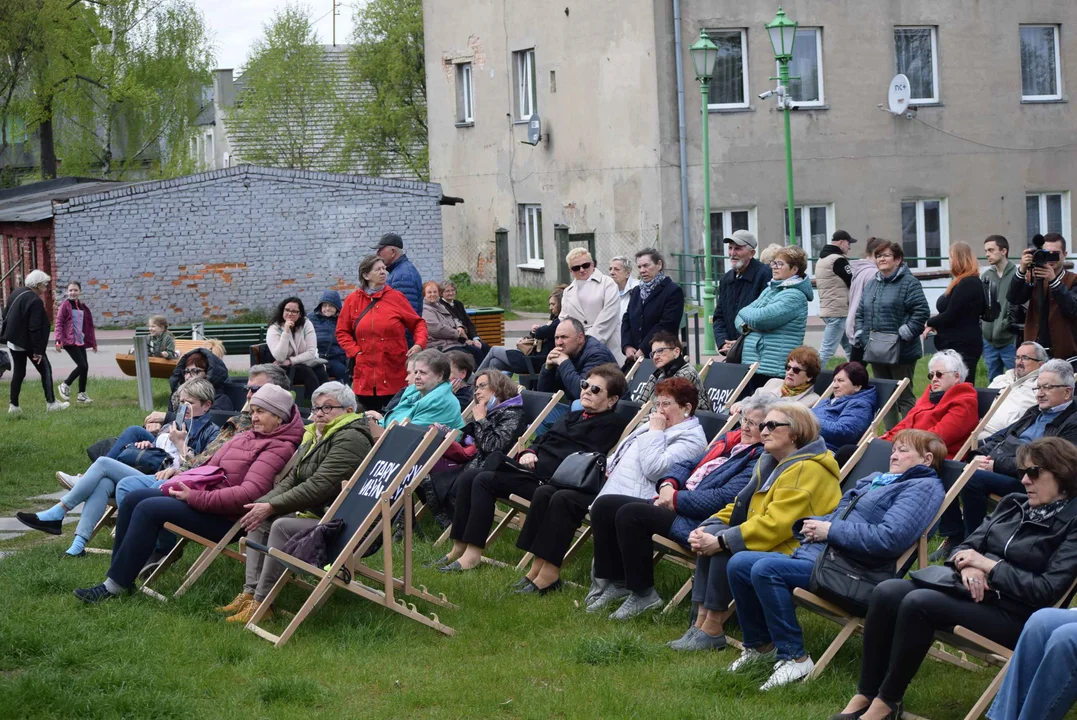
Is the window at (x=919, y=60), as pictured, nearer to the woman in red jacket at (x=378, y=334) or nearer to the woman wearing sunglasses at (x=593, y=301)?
the woman wearing sunglasses at (x=593, y=301)

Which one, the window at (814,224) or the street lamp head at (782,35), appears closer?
the street lamp head at (782,35)

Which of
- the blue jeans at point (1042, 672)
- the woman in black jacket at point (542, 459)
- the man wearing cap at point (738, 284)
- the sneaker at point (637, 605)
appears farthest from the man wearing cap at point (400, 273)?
the blue jeans at point (1042, 672)

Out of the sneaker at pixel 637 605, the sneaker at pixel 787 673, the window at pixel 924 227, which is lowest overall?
the sneaker at pixel 787 673

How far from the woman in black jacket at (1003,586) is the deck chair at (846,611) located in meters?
0.48

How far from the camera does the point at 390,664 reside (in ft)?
20.9

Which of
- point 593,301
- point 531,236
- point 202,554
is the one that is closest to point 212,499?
point 202,554

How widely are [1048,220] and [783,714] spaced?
81.5ft

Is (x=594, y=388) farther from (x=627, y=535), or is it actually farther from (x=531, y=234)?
(x=531, y=234)

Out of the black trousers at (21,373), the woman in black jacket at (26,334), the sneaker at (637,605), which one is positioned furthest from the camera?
the woman in black jacket at (26,334)

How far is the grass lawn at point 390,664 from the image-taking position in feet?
18.7

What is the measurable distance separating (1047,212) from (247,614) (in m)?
24.4

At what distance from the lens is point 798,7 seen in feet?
85.1

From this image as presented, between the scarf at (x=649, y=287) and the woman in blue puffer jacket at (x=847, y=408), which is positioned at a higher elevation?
the scarf at (x=649, y=287)

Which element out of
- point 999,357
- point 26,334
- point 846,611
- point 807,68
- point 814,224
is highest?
point 807,68
